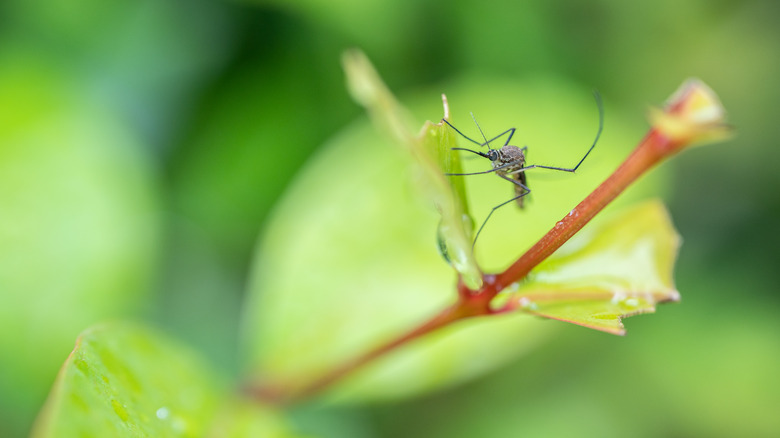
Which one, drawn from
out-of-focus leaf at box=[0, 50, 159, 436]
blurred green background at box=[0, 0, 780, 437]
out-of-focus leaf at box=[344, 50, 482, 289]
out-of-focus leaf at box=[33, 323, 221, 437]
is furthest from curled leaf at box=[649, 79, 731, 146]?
out-of-focus leaf at box=[0, 50, 159, 436]

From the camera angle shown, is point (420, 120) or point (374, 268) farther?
point (420, 120)

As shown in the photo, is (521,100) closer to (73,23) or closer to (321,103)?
(321,103)

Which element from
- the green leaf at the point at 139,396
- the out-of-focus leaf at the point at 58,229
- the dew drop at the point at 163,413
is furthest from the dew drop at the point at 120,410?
the out-of-focus leaf at the point at 58,229

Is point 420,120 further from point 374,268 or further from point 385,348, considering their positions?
point 385,348

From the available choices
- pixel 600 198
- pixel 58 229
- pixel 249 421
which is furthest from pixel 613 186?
pixel 58 229

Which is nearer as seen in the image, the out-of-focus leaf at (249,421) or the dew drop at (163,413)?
the dew drop at (163,413)

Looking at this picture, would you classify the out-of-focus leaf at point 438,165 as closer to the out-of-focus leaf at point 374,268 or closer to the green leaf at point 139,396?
the green leaf at point 139,396
